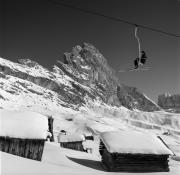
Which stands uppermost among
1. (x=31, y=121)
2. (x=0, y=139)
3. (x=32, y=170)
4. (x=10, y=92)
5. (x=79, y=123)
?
(x=10, y=92)

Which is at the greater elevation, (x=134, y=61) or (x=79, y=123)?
(x=79, y=123)

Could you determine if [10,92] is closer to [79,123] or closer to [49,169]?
[79,123]

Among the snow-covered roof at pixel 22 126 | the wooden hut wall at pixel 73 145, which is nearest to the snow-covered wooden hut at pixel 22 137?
the snow-covered roof at pixel 22 126

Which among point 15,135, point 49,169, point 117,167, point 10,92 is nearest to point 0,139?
point 15,135

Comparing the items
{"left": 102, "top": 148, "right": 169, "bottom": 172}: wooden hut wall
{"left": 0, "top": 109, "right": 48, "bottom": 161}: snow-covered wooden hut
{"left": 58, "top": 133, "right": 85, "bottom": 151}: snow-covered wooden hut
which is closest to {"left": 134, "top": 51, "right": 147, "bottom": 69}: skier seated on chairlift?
{"left": 0, "top": 109, "right": 48, "bottom": 161}: snow-covered wooden hut

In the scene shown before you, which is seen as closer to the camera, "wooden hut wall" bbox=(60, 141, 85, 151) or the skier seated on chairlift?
the skier seated on chairlift

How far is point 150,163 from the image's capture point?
23.7m

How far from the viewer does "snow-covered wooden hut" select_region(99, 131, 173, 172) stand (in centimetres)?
2302

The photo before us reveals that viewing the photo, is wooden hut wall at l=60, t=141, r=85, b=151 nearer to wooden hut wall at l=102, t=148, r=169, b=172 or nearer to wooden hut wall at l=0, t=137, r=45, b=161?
wooden hut wall at l=102, t=148, r=169, b=172

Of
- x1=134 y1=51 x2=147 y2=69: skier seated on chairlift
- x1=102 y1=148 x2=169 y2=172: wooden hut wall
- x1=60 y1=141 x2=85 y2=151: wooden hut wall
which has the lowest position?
x1=102 y1=148 x2=169 y2=172: wooden hut wall

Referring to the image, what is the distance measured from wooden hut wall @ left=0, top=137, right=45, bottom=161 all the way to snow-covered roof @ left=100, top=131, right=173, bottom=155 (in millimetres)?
5288

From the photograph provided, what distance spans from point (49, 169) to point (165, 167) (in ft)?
36.3

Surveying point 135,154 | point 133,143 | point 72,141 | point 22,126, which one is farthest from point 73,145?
point 22,126

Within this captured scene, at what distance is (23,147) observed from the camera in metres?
21.1
